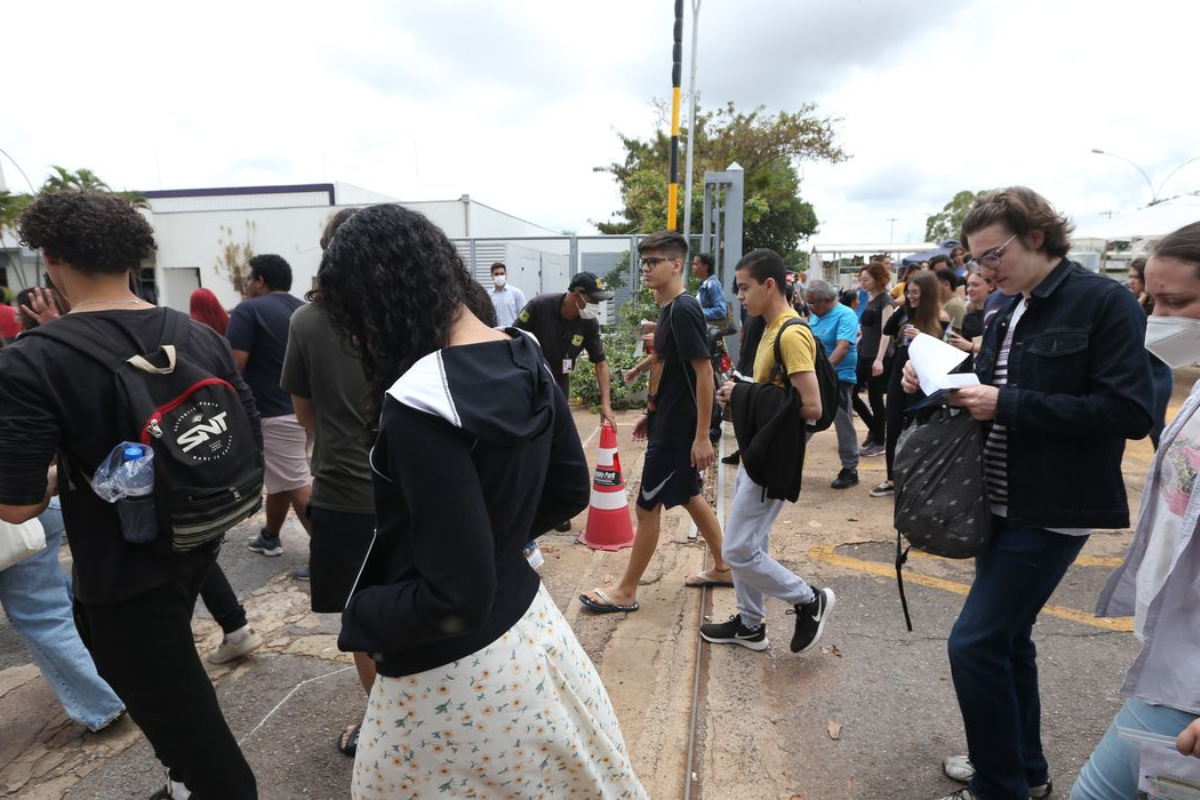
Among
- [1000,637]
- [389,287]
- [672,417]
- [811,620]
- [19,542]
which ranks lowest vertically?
[811,620]

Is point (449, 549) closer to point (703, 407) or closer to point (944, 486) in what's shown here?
point (944, 486)

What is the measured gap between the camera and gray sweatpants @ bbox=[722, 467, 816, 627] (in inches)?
117

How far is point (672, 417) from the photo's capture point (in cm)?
349

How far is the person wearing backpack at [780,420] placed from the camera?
2887mm

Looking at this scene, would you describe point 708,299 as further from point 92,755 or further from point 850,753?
point 92,755

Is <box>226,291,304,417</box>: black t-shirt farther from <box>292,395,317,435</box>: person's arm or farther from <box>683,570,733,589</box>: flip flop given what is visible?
<box>683,570,733,589</box>: flip flop

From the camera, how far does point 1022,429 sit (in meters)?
1.92

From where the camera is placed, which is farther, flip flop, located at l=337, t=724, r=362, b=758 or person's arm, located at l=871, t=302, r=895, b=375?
person's arm, located at l=871, t=302, r=895, b=375

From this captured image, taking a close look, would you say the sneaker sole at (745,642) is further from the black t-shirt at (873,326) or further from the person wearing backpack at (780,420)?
the black t-shirt at (873,326)

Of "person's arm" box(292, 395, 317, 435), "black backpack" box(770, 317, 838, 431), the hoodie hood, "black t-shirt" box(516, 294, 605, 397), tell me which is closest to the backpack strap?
"black backpack" box(770, 317, 838, 431)

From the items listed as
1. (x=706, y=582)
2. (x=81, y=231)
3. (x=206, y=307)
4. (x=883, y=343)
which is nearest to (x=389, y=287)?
(x=81, y=231)

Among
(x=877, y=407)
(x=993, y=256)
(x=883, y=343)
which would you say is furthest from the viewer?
(x=877, y=407)

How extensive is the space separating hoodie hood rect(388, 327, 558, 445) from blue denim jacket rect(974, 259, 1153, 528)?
1390 millimetres

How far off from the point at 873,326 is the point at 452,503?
20.6ft
